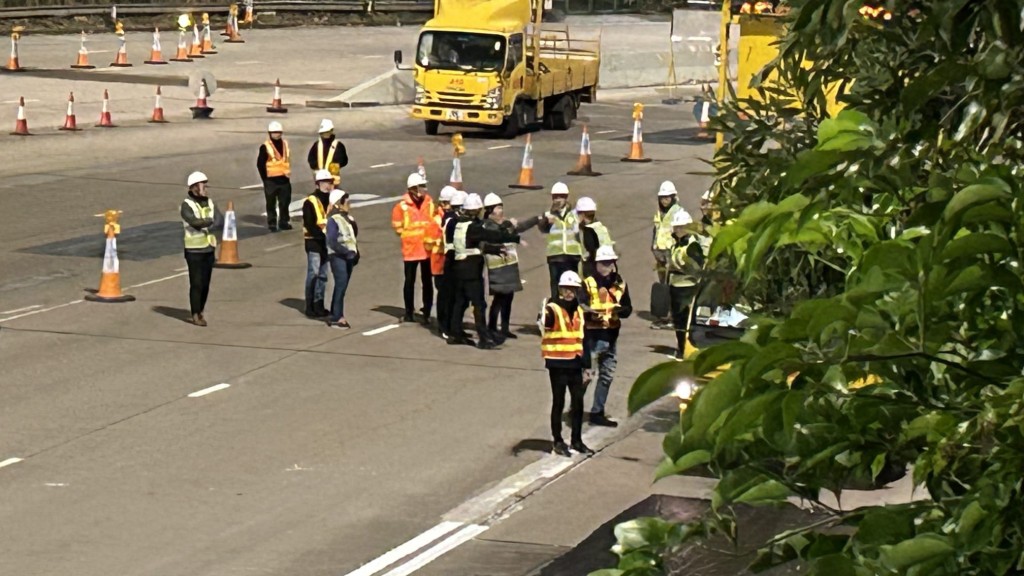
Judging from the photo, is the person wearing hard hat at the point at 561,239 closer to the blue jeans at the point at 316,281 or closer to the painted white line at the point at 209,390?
the blue jeans at the point at 316,281

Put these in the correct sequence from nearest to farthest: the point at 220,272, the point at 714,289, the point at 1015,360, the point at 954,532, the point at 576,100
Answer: the point at 954,532 < the point at 1015,360 < the point at 714,289 < the point at 220,272 < the point at 576,100

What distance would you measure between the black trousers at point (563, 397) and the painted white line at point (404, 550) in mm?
2322

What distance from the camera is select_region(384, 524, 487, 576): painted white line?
13.5 meters

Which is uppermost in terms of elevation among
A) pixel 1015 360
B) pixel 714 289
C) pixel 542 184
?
pixel 1015 360

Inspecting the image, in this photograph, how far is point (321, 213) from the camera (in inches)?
886

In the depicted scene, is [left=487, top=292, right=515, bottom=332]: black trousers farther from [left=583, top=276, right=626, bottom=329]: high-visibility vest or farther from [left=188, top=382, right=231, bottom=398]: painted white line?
[left=188, top=382, right=231, bottom=398]: painted white line

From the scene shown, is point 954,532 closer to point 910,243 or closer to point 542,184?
point 910,243

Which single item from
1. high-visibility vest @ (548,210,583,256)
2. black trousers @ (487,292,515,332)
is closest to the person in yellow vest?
black trousers @ (487,292,515,332)

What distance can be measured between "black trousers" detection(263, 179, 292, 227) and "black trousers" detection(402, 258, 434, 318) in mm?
5557

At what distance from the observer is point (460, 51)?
42062 millimetres

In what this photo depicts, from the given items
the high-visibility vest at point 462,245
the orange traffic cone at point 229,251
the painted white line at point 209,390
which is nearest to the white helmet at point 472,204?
the high-visibility vest at point 462,245

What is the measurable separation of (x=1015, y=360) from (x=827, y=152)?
69 cm

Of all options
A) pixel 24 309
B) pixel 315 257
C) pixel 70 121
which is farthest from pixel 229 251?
pixel 70 121

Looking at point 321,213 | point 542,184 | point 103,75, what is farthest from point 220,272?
point 103,75
